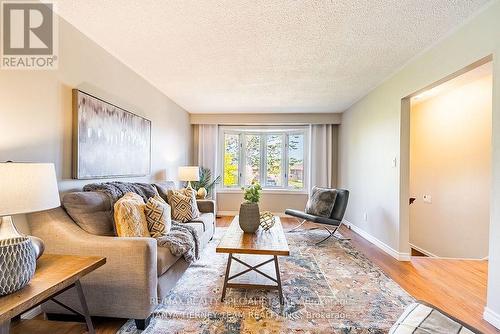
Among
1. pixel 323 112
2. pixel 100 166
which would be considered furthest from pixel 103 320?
pixel 323 112

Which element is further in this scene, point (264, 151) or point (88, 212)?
point (264, 151)

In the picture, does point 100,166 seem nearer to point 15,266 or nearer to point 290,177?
point 15,266

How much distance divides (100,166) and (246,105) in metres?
3.07

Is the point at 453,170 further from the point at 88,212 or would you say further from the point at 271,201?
the point at 88,212

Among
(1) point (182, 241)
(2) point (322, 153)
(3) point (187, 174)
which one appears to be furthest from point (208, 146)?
(1) point (182, 241)

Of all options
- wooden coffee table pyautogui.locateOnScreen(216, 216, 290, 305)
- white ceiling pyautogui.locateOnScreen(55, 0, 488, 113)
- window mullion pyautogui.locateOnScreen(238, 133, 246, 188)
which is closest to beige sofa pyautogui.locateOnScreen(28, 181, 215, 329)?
wooden coffee table pyautogui.locateOnScreen(216, 216, 290, 305)

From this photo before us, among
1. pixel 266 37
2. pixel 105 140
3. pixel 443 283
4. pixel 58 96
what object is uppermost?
pixel 266 37

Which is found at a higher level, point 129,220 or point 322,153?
point 322,153

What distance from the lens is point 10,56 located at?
1768 millimetres

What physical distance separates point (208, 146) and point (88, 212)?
400cm

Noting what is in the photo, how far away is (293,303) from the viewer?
2148mm

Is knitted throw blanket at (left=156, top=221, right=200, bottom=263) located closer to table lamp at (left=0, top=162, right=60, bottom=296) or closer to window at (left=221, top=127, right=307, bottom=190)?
table lamp at (left=0, top=162, right=60, bottom=296)

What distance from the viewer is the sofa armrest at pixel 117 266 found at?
1.74 metres

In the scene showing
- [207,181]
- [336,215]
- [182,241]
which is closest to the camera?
[182,241]
